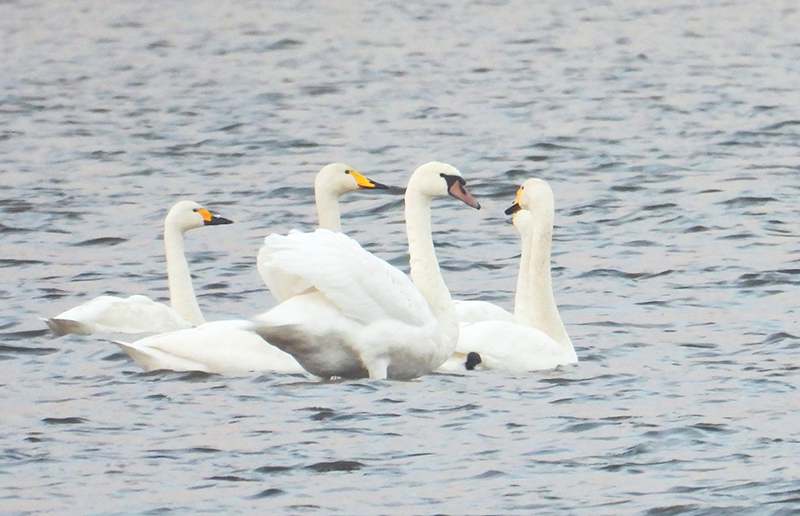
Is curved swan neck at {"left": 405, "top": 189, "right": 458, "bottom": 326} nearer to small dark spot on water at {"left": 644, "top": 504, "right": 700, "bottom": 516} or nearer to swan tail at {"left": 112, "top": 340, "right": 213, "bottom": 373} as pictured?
swan tail at {"left": 112, "top": 340, "right": 213, "bottom": 373}

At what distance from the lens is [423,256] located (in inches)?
446

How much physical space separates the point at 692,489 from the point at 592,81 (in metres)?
18.6

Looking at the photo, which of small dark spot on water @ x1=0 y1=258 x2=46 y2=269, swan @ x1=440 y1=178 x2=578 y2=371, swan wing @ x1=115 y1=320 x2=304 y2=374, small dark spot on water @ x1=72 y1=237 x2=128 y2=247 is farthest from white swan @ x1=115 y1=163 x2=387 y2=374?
small dark spot on water @ x1=72 y1=237 x2=128 y2=247

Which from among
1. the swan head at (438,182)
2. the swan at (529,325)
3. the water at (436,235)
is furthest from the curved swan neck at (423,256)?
the water at (436,235)

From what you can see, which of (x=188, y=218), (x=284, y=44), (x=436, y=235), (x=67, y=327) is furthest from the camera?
(x=284, y=44)

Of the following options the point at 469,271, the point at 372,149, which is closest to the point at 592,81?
the point at 372,149

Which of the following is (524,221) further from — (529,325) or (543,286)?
A: (543,286)

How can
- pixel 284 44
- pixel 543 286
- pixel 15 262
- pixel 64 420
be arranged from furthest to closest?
pixel 284 44, pixel 15 262, pixel 543 286, pixel 64 420

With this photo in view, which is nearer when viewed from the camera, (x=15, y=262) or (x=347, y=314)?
(x=347, y=314)

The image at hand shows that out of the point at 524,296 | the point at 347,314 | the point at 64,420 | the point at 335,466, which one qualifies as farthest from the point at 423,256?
the point at 335,466

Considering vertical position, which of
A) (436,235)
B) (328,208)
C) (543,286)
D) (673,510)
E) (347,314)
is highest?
(328,208)

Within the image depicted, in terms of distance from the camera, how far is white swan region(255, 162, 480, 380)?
33.9 feet

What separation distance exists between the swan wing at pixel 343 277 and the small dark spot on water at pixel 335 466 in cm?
169

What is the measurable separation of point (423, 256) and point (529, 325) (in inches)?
49.2
